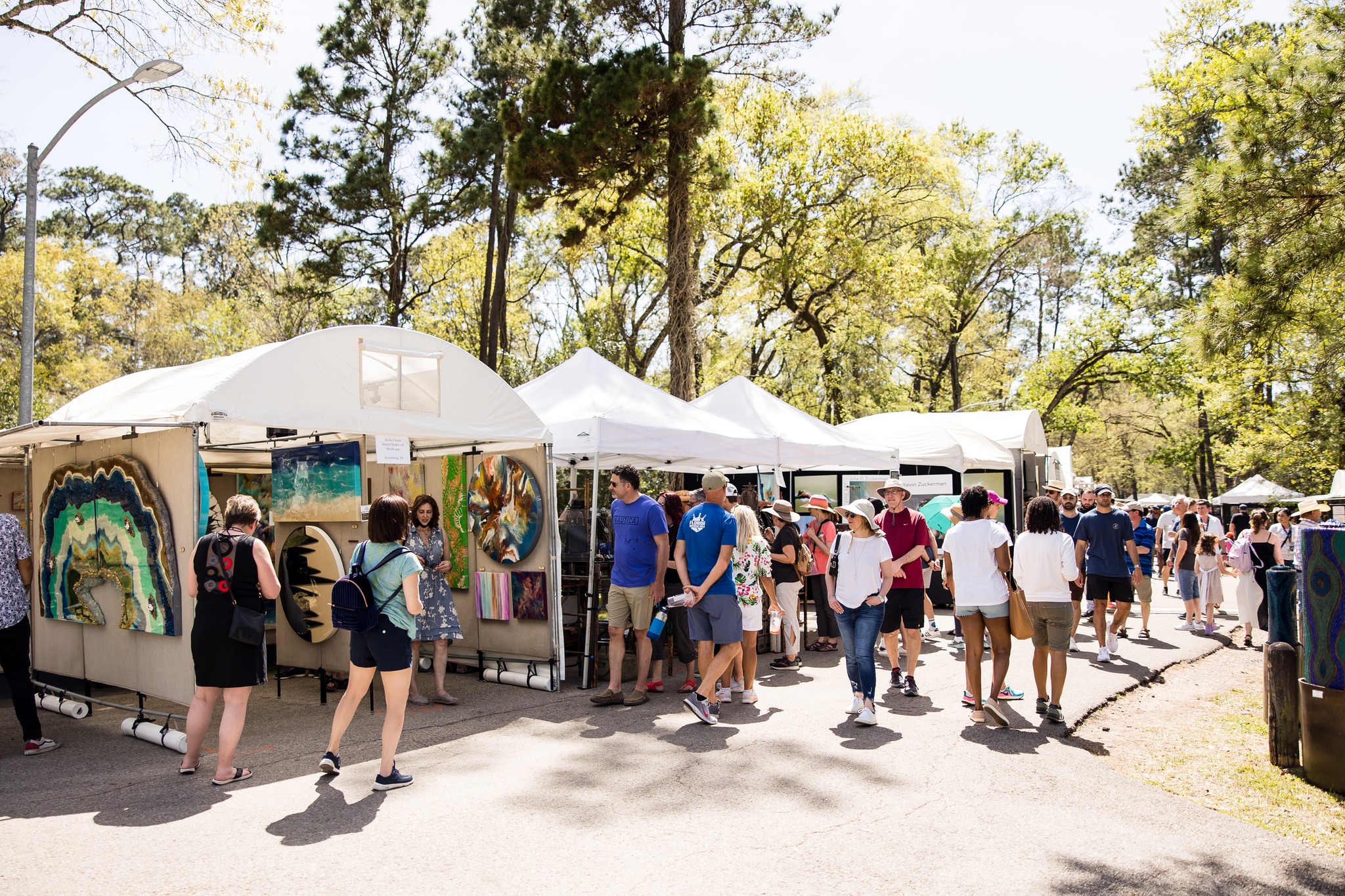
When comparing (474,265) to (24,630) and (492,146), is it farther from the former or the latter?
(24,630)

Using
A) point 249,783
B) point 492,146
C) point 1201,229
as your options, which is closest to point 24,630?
point 249,783

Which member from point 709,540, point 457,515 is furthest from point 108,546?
point 709,540

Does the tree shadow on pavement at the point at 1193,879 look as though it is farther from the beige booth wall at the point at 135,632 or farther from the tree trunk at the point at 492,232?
the tree trunk at the point at 492,232

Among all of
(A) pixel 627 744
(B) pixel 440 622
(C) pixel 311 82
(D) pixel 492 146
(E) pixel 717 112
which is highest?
(C) pixel 311 82

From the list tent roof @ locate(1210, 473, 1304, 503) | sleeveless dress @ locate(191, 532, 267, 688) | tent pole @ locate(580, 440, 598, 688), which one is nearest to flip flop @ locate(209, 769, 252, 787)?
sleeveless dress @ locate(191, 532, 267, 688)

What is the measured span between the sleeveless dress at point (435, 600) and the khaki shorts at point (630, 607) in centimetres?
136

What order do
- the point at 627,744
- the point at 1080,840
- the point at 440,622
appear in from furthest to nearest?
the point at 440,622
the point at 627,744
the point at 1080,840

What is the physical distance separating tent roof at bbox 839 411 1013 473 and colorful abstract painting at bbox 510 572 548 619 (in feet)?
25.0

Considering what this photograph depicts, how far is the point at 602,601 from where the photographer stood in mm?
10750

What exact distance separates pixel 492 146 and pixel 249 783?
1847 cm

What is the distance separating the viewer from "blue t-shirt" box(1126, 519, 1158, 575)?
10.8m

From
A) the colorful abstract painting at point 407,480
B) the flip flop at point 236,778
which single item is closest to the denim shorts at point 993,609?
the flip flop at point 236,778

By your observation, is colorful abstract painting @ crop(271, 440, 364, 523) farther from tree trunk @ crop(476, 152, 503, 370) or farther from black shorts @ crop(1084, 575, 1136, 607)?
tree trunk @ crop(476, 152, 503, 370)

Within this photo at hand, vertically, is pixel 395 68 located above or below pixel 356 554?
above
